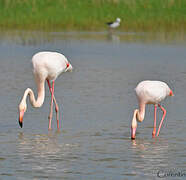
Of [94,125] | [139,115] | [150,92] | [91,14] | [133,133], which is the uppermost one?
[150,92]

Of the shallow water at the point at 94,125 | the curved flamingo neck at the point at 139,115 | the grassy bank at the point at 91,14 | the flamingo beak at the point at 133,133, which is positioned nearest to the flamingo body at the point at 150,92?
the curved flamingo neck at the point at 139,115

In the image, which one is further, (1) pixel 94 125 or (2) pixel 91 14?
(2) pixel 91 14

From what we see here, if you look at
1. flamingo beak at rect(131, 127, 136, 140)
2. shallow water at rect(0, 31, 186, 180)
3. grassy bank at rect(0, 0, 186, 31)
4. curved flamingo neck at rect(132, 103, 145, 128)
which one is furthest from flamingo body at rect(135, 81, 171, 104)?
grassy bank at rect(0, 0, 186, 31)

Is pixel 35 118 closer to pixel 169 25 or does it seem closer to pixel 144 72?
pixel 144 72

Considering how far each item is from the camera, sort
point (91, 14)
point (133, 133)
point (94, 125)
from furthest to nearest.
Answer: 1. point (91, 14)
2. point (94, 125)
3. point (133, 133)

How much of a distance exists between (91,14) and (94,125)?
25.0 m

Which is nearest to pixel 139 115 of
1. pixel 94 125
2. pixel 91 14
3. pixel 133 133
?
pixel 133 133

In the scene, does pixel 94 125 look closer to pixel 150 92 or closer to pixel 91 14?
pixel 150 92

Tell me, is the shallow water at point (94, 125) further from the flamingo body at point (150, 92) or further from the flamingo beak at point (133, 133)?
the flamingo body at point (150, 92)

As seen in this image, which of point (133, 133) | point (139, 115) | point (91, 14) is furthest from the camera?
point (91, 14)

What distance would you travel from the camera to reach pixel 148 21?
109 ft

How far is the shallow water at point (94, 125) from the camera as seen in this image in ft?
24.3

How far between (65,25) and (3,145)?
920 inches

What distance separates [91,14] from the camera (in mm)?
34438
